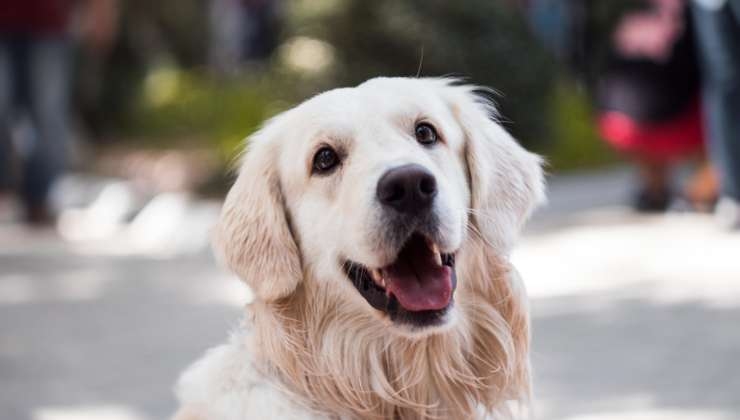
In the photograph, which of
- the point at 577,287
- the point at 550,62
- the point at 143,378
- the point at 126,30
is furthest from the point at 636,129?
the point at 126,30

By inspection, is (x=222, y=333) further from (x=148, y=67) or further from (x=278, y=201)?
(x=148, y=67)

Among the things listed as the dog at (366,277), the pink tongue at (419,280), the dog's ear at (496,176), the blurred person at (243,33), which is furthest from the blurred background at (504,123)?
the blurred person at (243,33)

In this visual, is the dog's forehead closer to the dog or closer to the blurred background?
the dog

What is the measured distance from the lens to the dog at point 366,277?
11.2 feet

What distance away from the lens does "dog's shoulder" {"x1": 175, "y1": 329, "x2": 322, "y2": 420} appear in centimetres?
336

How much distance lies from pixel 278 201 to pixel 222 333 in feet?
11.2

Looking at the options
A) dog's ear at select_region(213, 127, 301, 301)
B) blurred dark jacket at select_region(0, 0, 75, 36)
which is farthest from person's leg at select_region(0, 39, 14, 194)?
dog's ear at select_region(213, 127, 301, 301)

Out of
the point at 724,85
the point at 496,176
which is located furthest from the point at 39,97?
the point at 496,176

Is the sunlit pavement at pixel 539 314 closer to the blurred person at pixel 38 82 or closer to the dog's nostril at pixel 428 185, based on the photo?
the blurred person at pixel 38 82

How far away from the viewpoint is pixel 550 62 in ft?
43.7

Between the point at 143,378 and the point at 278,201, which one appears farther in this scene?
the point at 143,378

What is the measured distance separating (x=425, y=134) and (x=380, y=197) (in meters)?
0.41

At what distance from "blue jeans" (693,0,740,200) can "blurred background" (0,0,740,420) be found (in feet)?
0.05

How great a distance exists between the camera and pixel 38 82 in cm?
1018
